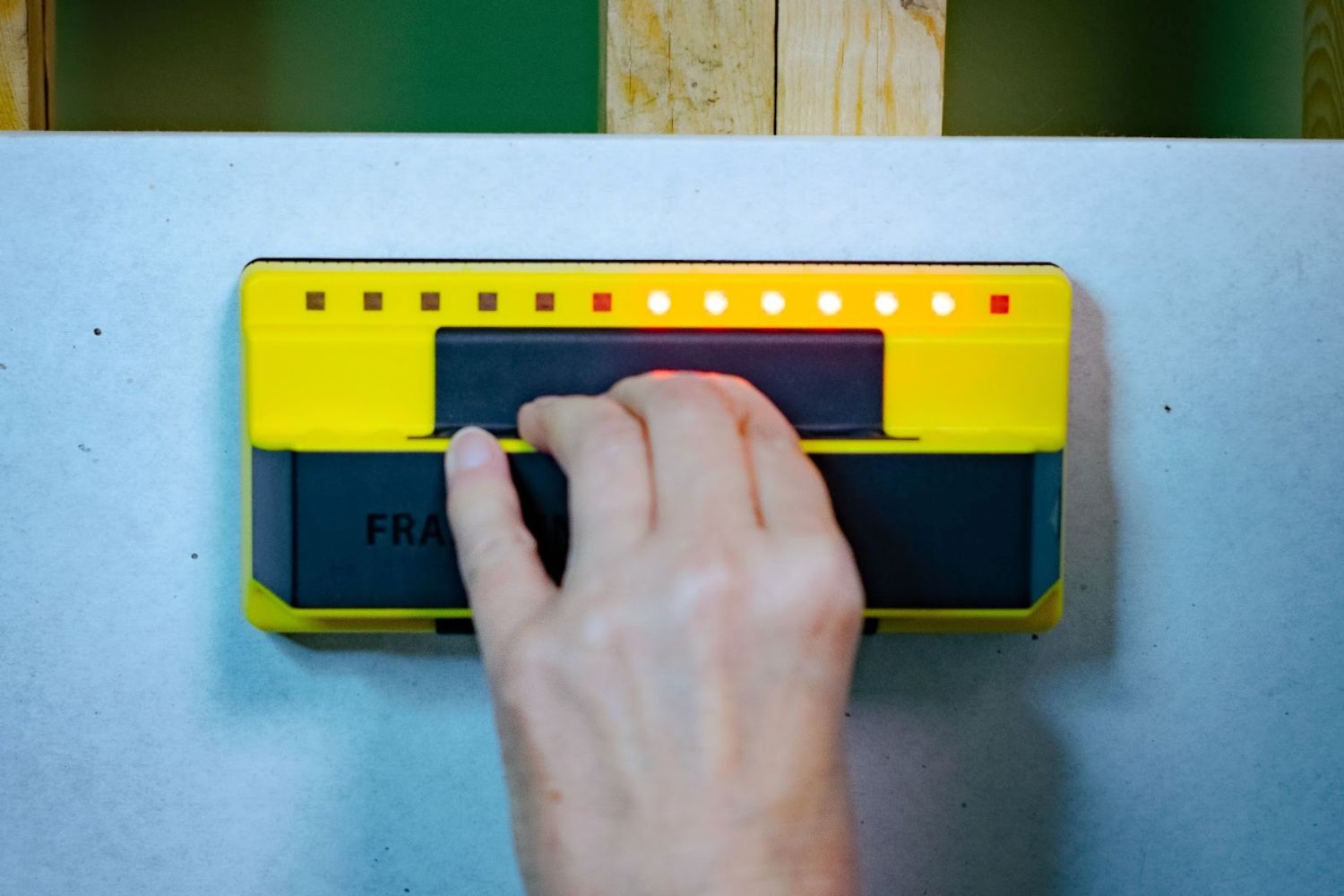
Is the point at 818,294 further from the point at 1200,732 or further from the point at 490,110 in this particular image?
the point at 490,110

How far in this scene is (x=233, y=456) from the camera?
421 millimetres

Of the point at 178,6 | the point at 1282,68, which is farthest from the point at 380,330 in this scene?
the point at 1282,68

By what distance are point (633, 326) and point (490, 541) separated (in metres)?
0.11

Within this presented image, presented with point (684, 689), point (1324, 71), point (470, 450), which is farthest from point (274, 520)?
point (1324, 71)

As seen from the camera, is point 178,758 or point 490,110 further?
point 490,110

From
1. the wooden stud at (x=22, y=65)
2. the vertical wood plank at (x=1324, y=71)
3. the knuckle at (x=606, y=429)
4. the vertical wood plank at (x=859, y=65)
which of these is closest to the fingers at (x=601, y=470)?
the knuckle at (x=606, y=429)

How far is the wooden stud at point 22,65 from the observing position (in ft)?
1.51

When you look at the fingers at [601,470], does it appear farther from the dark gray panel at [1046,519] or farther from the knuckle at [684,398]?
the dark gray panel at [1046,519]

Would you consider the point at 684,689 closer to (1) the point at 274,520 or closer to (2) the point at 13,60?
(1) the point at 274,520

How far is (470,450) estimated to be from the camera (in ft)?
1.22

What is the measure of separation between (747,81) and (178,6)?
2.12ft

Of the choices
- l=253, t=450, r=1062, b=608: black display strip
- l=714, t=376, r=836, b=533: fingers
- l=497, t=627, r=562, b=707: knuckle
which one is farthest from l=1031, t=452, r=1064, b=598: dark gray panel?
l=497, t=627, r=562, b=707: knuckle

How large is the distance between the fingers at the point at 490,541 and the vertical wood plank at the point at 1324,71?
0.50 m

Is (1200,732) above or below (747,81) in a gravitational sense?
below
